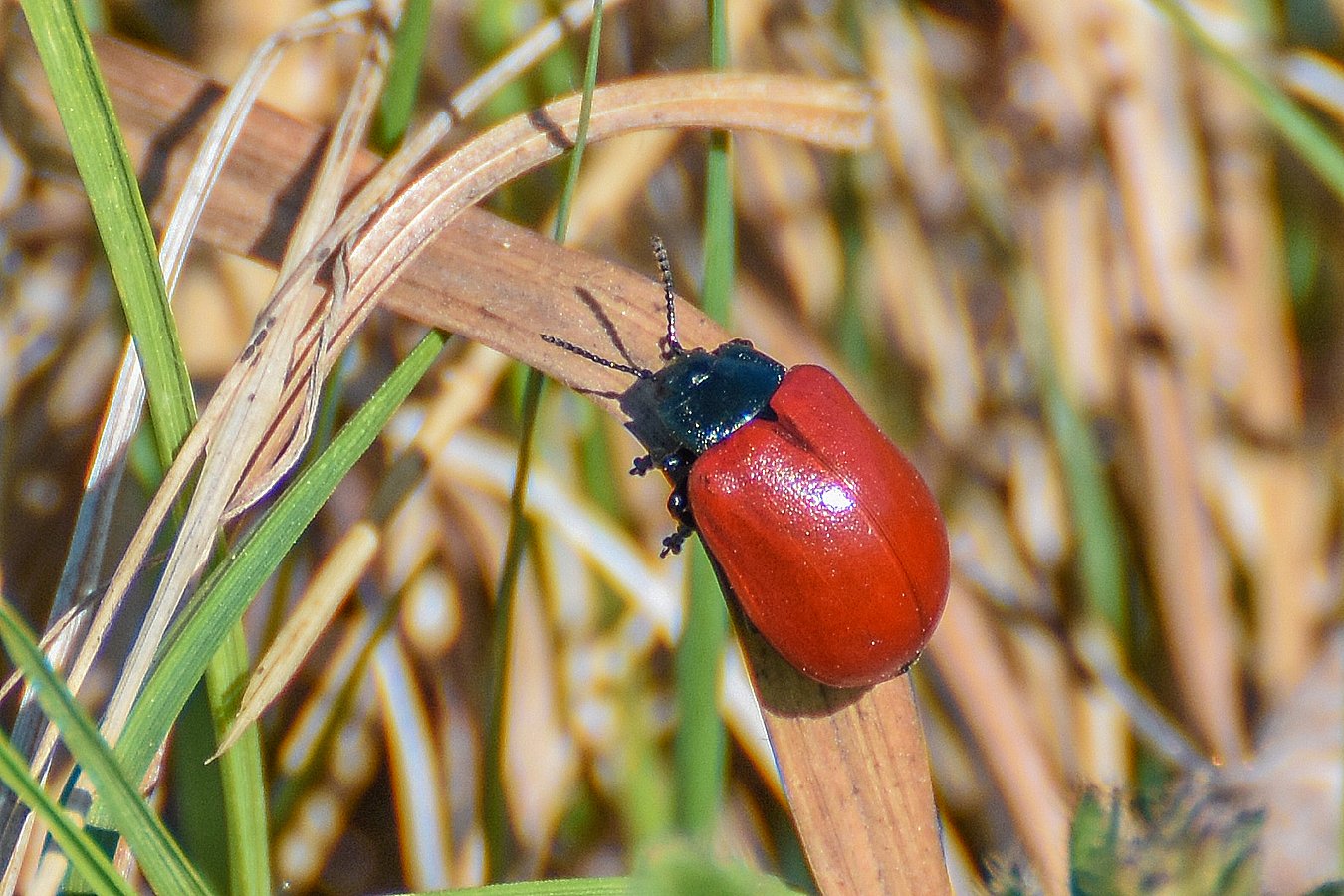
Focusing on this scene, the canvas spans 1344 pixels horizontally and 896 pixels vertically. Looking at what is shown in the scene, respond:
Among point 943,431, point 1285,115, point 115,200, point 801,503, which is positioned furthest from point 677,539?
point 1285,115

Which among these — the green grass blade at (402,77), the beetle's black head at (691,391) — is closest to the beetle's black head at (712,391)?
the beetle's black head at (691,391)

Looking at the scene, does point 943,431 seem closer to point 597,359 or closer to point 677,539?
point 677,539

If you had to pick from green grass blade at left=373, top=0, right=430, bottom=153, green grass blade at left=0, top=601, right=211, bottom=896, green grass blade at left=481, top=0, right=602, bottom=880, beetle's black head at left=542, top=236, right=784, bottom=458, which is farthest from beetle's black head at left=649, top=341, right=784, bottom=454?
green grass blade at left=0, top=601, right=211, bottom=896

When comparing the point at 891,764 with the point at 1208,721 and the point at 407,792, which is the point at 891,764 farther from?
the point at 1208,721

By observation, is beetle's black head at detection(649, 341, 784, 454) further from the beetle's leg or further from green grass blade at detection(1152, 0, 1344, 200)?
green grass blade at detection(1152, 0, 1344, 200)

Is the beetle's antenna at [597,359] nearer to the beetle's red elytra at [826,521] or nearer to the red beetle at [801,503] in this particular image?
the red beetle at [801,503]

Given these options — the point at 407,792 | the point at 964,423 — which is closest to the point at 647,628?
the point at 407,792
